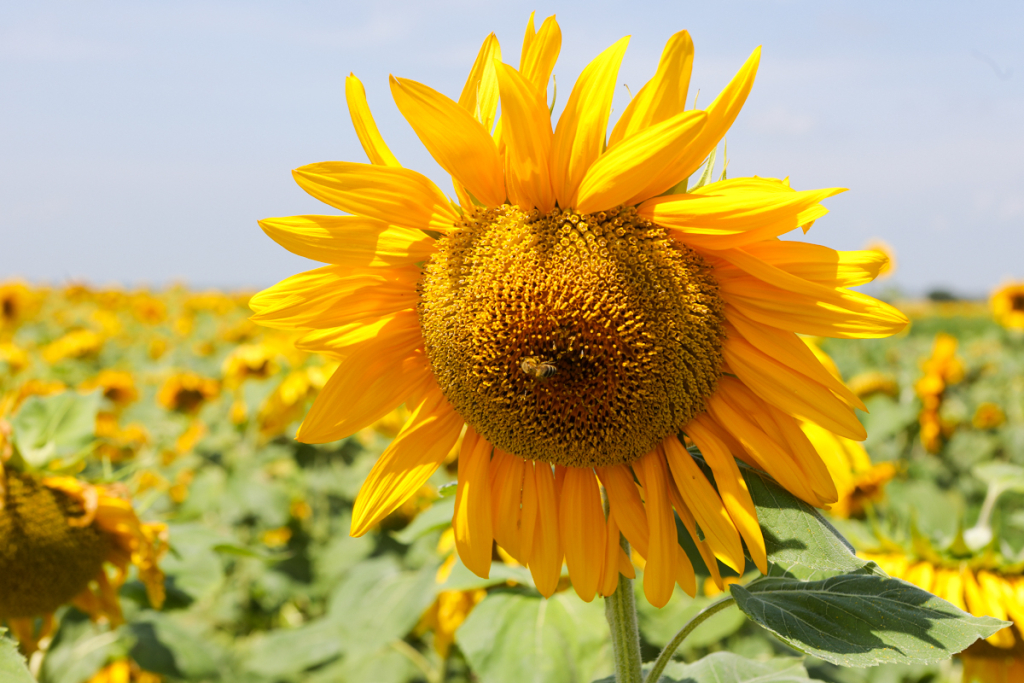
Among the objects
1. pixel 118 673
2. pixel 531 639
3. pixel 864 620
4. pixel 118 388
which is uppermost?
pixel 864 620

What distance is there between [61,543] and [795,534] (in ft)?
6.85

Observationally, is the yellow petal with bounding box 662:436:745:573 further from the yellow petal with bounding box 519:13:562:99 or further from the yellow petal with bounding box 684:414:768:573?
the yellow petal with bounding box 519:13:562:99

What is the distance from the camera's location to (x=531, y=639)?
1812mm

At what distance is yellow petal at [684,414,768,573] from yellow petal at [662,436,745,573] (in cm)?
2

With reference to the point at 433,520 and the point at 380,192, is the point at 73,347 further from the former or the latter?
the point at 380,192

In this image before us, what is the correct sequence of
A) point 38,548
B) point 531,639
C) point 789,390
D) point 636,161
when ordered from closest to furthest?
point 636,161
point 789,390
point 531,639
point 38,548

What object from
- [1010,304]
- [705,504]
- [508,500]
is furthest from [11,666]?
[1010,304]

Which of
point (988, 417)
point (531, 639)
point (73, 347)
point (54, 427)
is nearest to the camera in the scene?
point (531, 639)

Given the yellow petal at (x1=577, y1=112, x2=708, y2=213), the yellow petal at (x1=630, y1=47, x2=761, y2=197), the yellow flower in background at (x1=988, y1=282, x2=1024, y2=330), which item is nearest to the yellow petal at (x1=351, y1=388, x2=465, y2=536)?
the yellow petal at (x1=577, y1=112, x2=708, y2=213)

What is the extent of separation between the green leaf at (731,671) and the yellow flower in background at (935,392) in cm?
462

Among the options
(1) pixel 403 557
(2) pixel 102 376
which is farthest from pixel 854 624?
(2) pixel 102 376

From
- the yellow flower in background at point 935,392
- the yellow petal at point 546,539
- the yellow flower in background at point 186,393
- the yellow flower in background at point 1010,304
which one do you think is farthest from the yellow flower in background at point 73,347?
the yellow flower in background at point 1010,304

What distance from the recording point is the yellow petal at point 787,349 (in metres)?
1.27

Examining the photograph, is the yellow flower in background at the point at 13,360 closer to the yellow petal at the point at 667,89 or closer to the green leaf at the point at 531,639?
the green leaf at the point at 531,639
